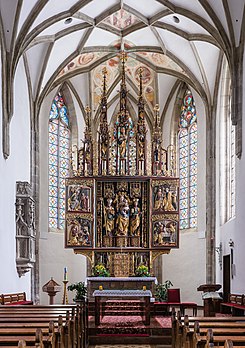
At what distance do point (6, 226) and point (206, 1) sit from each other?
8478mm

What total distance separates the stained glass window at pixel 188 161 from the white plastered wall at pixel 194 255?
1.87ft

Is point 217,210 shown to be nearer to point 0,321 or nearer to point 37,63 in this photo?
point 37,63

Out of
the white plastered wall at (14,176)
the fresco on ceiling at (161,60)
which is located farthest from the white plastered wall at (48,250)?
the fresco on ceiling at (161,60)

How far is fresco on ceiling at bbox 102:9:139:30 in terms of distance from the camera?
73.6 ft

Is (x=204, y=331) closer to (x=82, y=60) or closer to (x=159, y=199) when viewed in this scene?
(x=159, y=199)

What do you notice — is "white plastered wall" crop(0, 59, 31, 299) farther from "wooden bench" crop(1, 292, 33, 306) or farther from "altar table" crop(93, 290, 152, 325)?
"altar table" crop(93, 290, 152, 325)

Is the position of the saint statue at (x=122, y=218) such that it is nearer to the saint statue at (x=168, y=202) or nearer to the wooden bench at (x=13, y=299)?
the saint statue at (x=168, y=202)

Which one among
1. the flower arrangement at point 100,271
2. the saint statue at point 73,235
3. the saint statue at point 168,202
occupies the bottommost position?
the flower arrangement at point 100,271

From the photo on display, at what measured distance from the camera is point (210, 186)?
2388cm

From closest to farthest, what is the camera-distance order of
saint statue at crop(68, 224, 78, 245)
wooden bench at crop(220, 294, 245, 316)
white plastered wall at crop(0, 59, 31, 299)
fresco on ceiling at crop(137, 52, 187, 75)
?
wooden bench at crop(220, 294, 245, 316), white plastered wall at crop(0, 59, 31, 299), saint statue at crop(68, 224, 78, 245), fresco on ceiling at crop(137, 52, 187, 75)

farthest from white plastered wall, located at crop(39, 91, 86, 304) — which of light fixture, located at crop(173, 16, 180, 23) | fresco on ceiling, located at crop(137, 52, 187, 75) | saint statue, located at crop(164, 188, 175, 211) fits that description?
light fixture, located at crop(173, 16, 180, 23)

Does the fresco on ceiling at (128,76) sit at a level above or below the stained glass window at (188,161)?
above

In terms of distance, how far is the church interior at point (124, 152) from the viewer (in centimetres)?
1884

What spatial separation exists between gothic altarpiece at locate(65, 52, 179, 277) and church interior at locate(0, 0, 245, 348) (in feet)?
0.12
